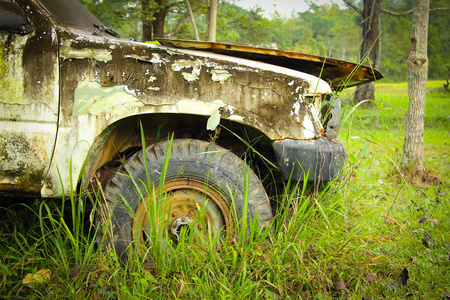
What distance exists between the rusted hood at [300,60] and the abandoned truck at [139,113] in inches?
0.5

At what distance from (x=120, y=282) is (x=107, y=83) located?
101 cm

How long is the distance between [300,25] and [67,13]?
265 feet

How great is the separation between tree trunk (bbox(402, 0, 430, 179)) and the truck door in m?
3.67

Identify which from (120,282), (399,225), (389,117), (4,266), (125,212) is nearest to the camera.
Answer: (120,282)

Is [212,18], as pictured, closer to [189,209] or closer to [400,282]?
[189,209]

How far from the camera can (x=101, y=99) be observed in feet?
5.34

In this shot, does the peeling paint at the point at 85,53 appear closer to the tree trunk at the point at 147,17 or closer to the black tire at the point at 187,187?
the black tire at the point at 187,187

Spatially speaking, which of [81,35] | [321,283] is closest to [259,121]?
[321,283]

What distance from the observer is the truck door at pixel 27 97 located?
155 cm

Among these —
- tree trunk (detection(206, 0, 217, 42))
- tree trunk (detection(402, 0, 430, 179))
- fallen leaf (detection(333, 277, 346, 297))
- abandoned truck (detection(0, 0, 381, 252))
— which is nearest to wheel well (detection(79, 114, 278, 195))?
abandoned truck (detection(0, 0, 381, 252))

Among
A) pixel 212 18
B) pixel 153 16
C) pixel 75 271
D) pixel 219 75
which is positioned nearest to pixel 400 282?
pixel 219 75

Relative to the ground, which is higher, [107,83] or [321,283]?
[107,83]

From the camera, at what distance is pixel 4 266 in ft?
5.51

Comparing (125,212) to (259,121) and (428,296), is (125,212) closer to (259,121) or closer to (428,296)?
(259,121)
